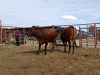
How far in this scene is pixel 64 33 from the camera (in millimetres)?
12531

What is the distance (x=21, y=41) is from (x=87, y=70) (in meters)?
13.2

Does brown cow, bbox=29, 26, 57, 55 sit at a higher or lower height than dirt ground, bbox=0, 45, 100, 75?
higher

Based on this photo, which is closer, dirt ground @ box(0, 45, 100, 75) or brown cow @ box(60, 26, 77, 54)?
dirt ground @ box(0, 45, 100, 75)

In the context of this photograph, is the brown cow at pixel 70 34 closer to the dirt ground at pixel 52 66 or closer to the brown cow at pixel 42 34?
the brown cow at pixel 42 34

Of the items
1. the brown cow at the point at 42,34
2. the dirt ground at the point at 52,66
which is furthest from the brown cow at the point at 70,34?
the dirt ground at the point at 52,66

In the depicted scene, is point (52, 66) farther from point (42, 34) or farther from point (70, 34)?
point (70, 34)

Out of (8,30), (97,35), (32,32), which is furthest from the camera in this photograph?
(8,30)

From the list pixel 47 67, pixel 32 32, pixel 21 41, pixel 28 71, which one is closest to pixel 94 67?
pixel 47 67

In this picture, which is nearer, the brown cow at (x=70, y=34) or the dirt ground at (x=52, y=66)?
the dirt ground at (x=52, y=66)

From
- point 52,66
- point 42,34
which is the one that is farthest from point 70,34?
point 52,66

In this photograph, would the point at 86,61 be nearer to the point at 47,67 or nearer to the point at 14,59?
the point at 47,67

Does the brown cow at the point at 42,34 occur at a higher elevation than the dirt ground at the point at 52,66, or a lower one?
higher

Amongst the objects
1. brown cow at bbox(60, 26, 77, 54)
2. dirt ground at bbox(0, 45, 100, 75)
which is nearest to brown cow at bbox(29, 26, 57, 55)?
brown cow at bbox(60, 26, 77, 54)

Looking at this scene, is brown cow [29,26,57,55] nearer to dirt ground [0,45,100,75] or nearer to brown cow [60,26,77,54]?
brown cow [60,26,77,54]
